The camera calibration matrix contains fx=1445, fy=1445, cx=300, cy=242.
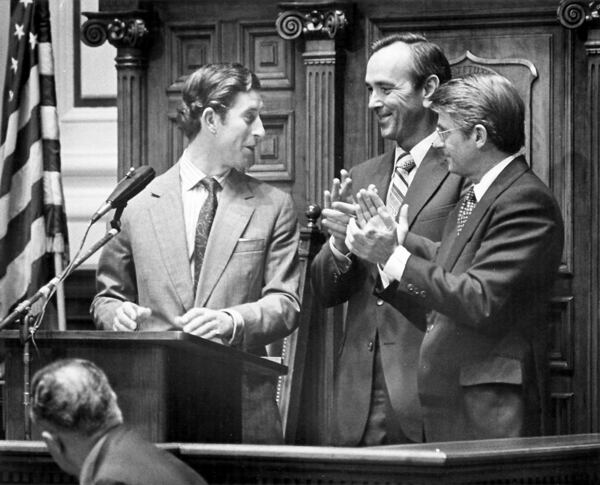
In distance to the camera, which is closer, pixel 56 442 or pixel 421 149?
pixel 56 442

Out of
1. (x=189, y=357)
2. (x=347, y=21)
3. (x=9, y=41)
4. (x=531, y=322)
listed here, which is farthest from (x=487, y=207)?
(x=9, y=41)

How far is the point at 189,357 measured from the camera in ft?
13.3

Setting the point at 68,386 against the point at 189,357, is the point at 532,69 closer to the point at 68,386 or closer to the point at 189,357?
the point at 189,357

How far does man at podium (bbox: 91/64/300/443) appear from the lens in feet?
16.4

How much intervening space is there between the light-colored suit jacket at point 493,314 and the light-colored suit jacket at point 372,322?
25cm

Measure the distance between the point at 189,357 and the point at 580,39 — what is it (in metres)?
2.29

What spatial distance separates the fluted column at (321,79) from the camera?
573 cm

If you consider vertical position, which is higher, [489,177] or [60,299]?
[489,177]

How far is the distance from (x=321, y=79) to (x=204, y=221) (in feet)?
3.17

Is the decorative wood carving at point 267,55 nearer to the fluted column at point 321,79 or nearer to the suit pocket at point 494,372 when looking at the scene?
the fluted column at point 321,79

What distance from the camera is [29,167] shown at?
21.5 feet

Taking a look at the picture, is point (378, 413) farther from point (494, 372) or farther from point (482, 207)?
point (482, 207)

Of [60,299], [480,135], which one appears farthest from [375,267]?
[60,299]

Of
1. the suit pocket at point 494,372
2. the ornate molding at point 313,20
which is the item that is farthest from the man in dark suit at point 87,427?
the ornate molding at point 313,20
